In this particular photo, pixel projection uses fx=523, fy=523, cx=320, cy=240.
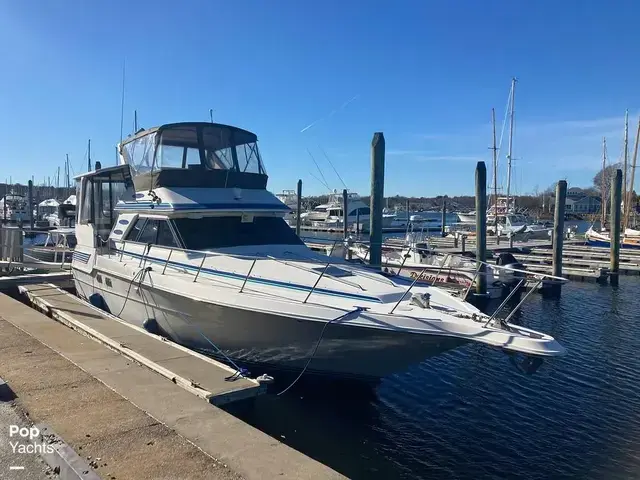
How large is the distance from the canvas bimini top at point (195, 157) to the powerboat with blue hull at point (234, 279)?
0.02 m

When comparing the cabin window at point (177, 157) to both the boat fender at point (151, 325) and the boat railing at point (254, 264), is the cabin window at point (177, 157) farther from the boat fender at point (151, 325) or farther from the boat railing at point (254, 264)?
the boat fender at point (151, 325)

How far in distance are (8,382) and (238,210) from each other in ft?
16.1

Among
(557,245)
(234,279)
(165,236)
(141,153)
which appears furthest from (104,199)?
(557,245)

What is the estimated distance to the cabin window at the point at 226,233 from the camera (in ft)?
31.0

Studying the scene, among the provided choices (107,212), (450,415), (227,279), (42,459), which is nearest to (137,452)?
(42,459)

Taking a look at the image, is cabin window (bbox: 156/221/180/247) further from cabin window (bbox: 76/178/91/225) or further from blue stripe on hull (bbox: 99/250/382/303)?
cabin window (bbox: 76/178/91/225)

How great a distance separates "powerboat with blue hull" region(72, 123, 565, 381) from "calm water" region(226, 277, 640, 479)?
32.9 inches

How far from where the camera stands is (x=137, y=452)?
422 cm

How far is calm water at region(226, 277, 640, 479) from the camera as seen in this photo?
263 inches

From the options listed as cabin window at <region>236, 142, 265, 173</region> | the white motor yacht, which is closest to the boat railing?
cabin window at <region>236, 142, 265, 173</region>

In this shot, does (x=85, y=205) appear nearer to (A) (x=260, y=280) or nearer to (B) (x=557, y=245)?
(A) (x=260, y=280)

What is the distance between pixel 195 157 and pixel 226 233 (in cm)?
188

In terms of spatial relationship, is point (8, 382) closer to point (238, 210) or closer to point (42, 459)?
point (42, 459)

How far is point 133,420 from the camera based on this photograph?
15.8 feet
